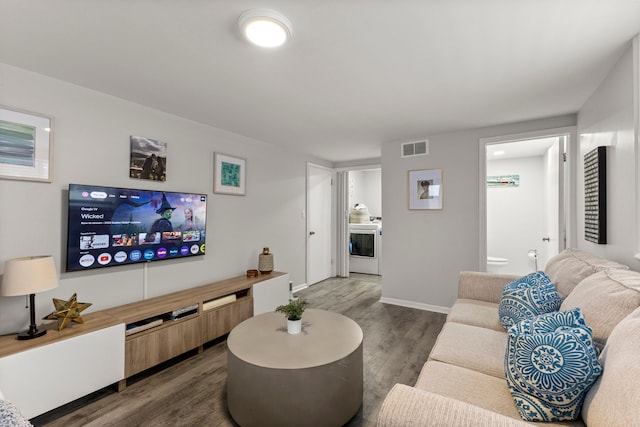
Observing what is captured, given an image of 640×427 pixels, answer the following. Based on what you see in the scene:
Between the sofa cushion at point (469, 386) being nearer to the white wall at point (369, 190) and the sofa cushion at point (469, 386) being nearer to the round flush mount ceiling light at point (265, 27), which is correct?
the round flush mount ceiling light at point (265, 27)

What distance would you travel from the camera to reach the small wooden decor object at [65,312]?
2.00 meters

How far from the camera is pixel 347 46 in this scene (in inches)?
70.2

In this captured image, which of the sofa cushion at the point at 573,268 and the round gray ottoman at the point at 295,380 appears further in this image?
the sofa cushion at the point at 573,268

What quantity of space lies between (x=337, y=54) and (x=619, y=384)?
196 centimetres

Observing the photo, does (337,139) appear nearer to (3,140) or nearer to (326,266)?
(326,266)

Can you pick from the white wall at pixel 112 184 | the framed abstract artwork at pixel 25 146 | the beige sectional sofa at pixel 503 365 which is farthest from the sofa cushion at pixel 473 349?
the framed abstract artwork at pixel 25 146

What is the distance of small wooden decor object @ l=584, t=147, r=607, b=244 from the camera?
214 centimetres

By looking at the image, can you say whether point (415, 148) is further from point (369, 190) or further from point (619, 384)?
point (619, 384)

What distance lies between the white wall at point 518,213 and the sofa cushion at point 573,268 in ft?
10.7

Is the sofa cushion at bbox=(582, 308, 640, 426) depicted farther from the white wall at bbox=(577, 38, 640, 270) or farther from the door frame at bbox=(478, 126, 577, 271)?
the door frame at bbox=(478, 126, 577, 271)

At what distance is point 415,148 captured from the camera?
13.0 ft

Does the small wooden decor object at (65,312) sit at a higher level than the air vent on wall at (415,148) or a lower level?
lower

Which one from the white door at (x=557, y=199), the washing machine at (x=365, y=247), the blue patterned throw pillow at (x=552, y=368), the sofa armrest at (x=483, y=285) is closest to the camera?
the blue patterned throw pillow at (x=552, y=368)

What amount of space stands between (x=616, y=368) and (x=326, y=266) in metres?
4.93
